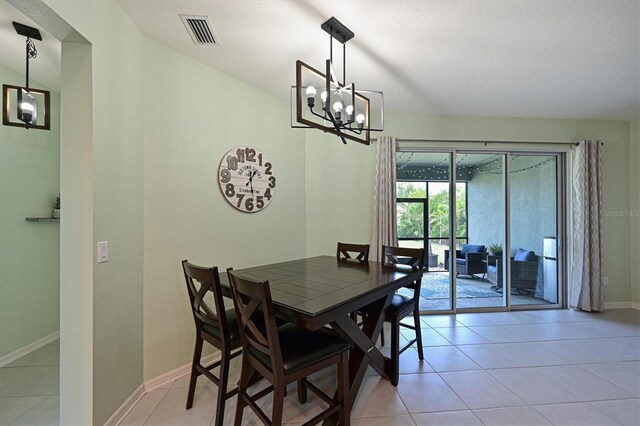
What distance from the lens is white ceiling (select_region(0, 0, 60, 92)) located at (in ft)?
6.08

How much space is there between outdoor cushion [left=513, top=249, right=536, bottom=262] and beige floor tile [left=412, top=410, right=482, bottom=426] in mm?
2976

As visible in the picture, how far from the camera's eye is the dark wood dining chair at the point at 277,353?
1378 mm

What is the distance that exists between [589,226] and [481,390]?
316cm

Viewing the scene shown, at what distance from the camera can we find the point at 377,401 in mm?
2004

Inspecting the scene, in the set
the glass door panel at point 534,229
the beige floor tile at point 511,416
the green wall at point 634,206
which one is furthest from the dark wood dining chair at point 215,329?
the green wall at point 634,206

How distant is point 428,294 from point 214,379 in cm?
327

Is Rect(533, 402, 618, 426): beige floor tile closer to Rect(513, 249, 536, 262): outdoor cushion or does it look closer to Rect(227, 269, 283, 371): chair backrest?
Rect(227, 269, 283, 371): chair backrest

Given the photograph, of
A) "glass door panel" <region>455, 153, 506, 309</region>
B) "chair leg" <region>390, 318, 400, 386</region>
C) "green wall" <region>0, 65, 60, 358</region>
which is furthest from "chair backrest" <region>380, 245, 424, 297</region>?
"green wall" <region>0, 65, 60, 358</region>

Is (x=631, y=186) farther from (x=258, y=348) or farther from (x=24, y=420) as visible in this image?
(x=24, y=420)

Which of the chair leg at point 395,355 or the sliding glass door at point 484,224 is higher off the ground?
the sliding glass door at point 484,224

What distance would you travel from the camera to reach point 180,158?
2.36 metres

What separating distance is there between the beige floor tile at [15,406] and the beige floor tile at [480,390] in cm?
306

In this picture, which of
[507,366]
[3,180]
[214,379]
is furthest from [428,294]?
[3,180]

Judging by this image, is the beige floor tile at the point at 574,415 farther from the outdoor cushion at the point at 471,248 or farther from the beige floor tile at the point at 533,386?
the outdoor cushion at the point at 471,248
